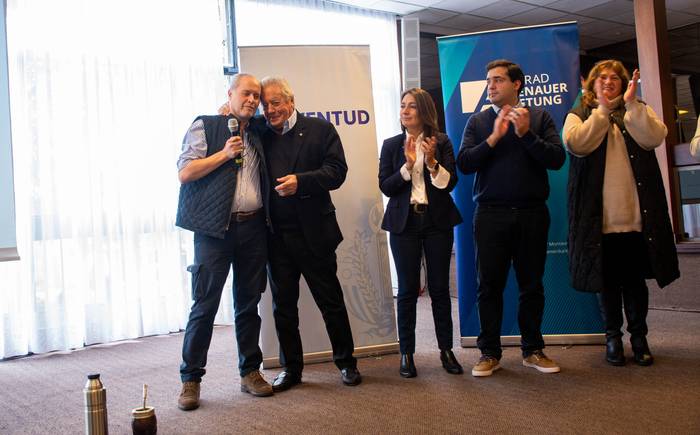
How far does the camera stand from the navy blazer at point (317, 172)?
3.26 meters

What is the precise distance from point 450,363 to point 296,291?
0.88 m

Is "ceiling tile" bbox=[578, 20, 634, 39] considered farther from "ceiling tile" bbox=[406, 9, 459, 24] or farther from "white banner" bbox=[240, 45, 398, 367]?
"white banner" bbox=[240, 45, 398, 367]

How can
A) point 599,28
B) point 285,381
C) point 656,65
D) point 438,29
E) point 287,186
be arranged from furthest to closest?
point 599,28 < point 438,29 < point 656,65 < point 285,381 < point 287,186

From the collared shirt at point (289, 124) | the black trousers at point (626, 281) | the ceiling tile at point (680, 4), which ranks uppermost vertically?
the ceiling tile at point (680, 4)

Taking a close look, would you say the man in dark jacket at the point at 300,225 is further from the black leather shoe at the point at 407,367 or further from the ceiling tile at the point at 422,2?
the ceiling tile at the point at 422,2

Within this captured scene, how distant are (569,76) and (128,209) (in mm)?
3475

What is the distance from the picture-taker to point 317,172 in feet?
10.5

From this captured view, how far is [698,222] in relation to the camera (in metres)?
5.85

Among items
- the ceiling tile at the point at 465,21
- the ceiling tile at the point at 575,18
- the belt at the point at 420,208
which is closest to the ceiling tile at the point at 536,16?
the ceiling tile at the point at 575,18

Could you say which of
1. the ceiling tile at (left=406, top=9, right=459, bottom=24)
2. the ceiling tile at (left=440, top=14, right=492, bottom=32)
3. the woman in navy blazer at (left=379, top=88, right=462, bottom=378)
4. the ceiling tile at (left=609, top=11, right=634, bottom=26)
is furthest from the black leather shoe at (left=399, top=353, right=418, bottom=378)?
the ceiling tile at (left=609, top=11, right=634, bottom=26)

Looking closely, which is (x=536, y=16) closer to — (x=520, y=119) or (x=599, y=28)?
(x=599, y=28)

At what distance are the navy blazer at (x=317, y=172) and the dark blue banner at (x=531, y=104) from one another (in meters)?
1.12

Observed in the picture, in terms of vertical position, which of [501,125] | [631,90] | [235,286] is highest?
[631,90]

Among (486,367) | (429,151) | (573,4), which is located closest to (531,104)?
(429,151)
